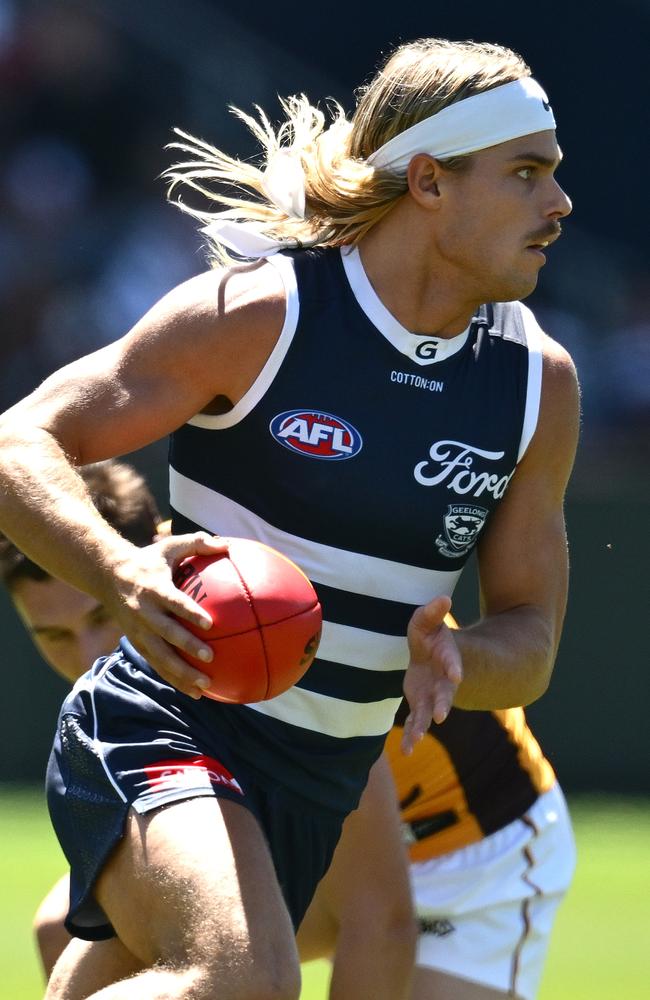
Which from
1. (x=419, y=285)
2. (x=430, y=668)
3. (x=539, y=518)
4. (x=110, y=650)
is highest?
(x=419, y=285)

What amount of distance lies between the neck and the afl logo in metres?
0.36

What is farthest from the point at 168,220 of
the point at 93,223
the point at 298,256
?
the point at 298,256

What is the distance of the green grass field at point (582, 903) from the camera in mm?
6457

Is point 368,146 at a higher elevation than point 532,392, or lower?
higher

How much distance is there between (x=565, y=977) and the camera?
655 cm

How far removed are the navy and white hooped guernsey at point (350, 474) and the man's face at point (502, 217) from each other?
20 cm

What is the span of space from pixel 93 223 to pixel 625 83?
4.80 metres

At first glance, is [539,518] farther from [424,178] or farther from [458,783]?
[458,783]

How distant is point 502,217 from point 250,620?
1.32 m

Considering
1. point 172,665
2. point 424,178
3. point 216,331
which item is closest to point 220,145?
point 424,178

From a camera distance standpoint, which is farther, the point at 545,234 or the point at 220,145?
the point at 220,145

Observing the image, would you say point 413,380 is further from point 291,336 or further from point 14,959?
point 14,959

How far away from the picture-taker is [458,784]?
5152 millimetres

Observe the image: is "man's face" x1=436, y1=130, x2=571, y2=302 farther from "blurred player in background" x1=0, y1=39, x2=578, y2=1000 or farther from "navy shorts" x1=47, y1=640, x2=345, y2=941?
→ "navy shorts" x1=47, y1=640, x2=345, y2=941
